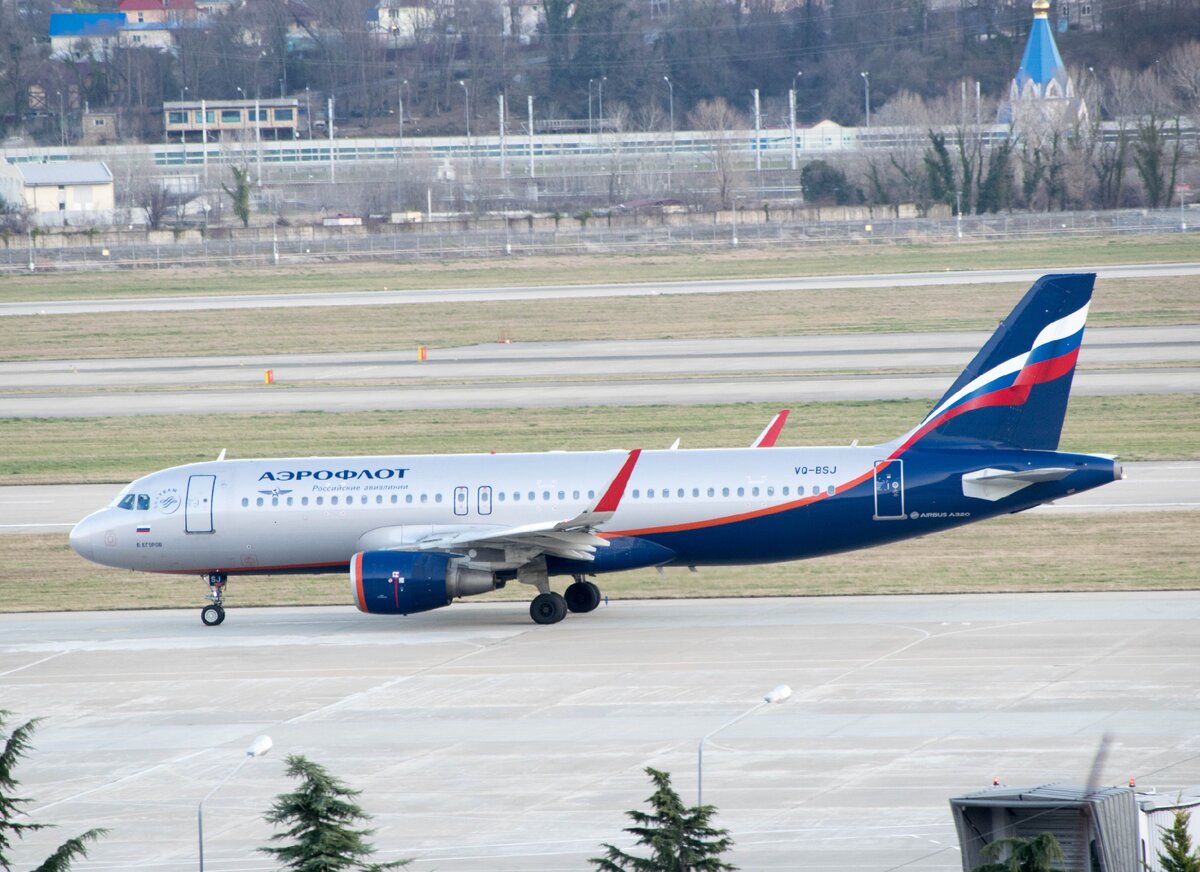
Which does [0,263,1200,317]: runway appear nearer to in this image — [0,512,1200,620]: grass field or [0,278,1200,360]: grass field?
[0,278,1200,360]: grass field

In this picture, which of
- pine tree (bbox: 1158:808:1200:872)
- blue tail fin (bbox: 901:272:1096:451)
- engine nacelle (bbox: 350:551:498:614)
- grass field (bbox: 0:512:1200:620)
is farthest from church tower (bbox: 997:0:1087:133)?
pine tree (bbox: 1158:808:1200:872)

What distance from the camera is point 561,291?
290 ft

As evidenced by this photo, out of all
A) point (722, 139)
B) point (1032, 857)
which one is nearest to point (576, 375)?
point (1032, 857)

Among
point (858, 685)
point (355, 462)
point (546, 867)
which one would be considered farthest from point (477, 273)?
point (546, 867)

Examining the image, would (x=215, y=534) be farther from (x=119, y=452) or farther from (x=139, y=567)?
(x=119, y=452)

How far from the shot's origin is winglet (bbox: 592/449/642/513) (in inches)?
1189

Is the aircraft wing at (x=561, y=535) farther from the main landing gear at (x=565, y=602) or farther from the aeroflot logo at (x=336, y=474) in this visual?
the aeroflot logo at (x=336, y=474)

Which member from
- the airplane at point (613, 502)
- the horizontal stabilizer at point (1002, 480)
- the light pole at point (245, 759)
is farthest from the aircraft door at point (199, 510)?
the horizontal stabilizer at point (1002, 480)

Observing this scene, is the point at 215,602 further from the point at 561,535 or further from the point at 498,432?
the point at 498,432

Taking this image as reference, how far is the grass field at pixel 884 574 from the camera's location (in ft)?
110

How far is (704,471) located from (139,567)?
11.6 m

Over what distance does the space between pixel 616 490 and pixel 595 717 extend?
660cm

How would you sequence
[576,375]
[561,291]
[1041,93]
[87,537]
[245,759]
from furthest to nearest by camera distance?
1. [1041,93]
2. [561,291]
3. [576,375]
4. [87,537]
5. [245,759]

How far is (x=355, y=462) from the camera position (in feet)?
109
